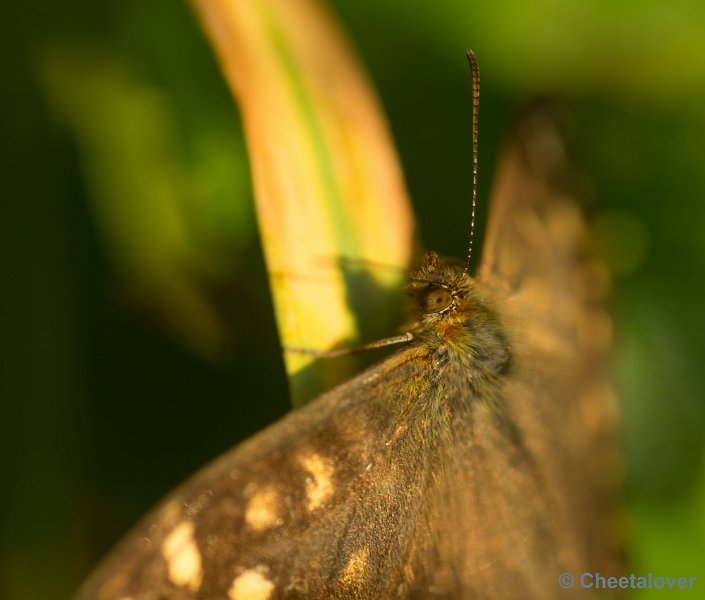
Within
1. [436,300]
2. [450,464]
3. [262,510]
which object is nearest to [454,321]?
[436,300]

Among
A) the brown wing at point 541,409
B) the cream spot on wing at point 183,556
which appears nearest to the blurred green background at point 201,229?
the brown wing at point 541,409

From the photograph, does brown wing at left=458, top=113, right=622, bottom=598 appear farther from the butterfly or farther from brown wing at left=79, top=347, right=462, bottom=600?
brown wing at left=79, top=347, right=462, bottom=600

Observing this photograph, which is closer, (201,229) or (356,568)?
(356,568)

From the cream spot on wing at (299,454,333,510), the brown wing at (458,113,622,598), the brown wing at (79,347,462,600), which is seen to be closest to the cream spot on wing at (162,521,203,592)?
the brown wing at (79,347,462,600)

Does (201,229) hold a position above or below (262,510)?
above

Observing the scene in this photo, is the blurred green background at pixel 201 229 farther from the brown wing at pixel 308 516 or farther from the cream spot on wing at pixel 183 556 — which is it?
the cream spot on wing at pixel 183 556

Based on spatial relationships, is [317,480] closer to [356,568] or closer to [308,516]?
[308,516]

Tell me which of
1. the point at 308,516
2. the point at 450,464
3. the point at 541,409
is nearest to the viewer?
the point at 308,516

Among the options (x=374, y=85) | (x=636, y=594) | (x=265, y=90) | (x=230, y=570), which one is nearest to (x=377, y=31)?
(x=374, y=85)

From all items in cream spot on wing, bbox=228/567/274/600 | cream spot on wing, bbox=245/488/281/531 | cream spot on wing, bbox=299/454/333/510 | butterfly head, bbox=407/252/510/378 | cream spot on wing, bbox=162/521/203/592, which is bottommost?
cream spot on wing, bbox=228/567/274/600
